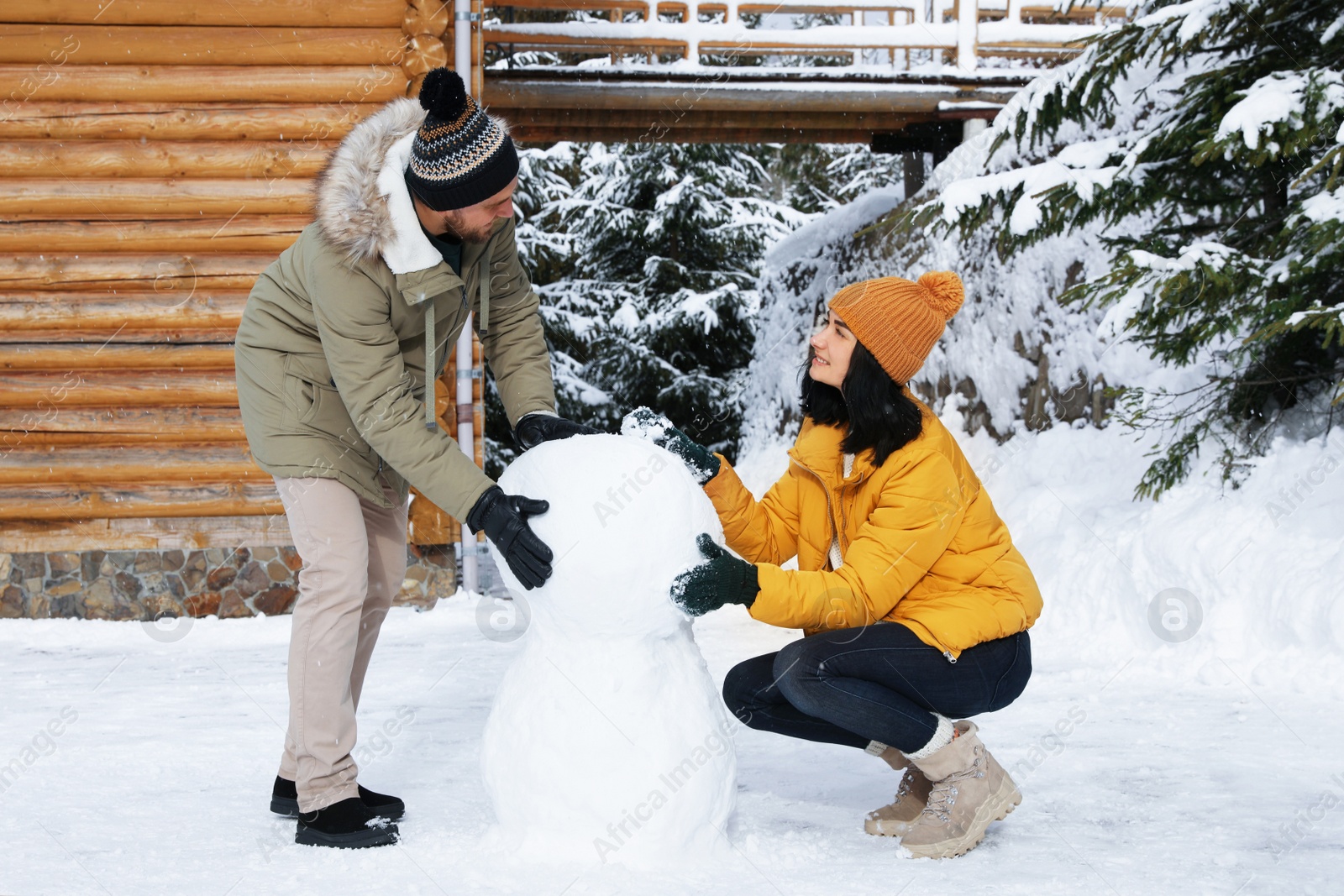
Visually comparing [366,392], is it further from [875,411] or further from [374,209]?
[875,411]

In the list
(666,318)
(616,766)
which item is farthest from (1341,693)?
(666,318)

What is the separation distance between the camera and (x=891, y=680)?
2387 millimetres

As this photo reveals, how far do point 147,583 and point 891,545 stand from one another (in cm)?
422

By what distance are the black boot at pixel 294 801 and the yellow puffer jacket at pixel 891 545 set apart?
1045mm

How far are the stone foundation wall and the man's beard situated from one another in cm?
312

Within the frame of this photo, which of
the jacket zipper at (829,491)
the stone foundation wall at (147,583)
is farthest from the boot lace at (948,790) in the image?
the stone foundation wall at (147,583)

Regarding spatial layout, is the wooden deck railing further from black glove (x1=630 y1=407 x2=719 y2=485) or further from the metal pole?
black glove (x1=630 y1=407 x2=719 y2=485)

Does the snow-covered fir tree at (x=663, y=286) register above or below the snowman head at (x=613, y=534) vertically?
below

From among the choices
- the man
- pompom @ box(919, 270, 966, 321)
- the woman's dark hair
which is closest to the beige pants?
the man

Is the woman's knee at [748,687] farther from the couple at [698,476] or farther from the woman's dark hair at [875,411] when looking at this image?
the woman's dark hair at [875,411]

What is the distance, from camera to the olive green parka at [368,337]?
7.73 feet

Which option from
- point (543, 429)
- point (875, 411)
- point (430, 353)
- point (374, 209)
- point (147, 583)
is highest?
point (374, 209)

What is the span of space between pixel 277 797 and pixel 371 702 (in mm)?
1124

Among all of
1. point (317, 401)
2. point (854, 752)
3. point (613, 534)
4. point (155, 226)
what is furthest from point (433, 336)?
point (155, 226)
